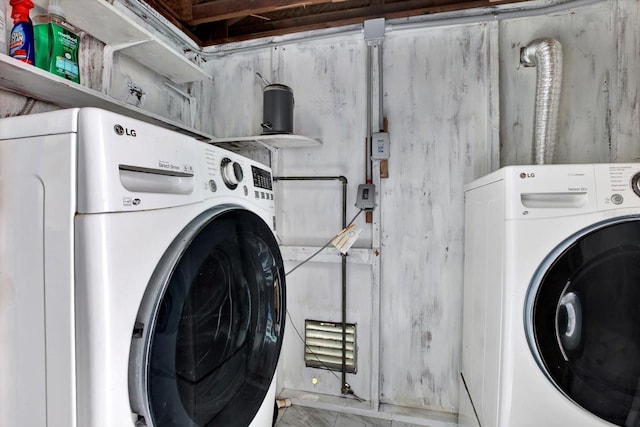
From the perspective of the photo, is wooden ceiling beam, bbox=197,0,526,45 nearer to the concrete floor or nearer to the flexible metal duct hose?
the flexible metal duct hose

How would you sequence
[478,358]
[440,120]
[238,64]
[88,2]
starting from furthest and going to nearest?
[238,64]
[440,120]
[478,358]
[88,2]

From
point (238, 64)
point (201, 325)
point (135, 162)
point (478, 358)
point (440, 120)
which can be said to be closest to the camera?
point (135, 162)

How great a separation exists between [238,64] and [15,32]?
108cm

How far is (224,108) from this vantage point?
189 centimetres

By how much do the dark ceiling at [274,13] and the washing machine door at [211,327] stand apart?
4.11ft

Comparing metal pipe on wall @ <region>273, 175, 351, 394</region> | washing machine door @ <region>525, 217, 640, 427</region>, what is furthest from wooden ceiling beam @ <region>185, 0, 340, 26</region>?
washing machine door @ <region>525, 217, 640, 427</region>

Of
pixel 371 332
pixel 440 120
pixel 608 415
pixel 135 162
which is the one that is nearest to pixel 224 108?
pixel 440 120

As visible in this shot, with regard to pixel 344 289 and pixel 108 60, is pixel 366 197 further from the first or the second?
pixel 108 60

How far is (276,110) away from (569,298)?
138 cm

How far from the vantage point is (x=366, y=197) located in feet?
5.30

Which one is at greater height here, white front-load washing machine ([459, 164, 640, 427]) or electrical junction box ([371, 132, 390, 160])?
electrical junction box ([371, 132, 390, 160])

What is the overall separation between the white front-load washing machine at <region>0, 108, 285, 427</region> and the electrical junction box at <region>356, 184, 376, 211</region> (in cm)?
99

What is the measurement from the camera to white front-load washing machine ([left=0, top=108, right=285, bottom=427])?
1.67 ft

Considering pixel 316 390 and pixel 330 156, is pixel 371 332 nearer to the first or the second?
pixel 316 390
